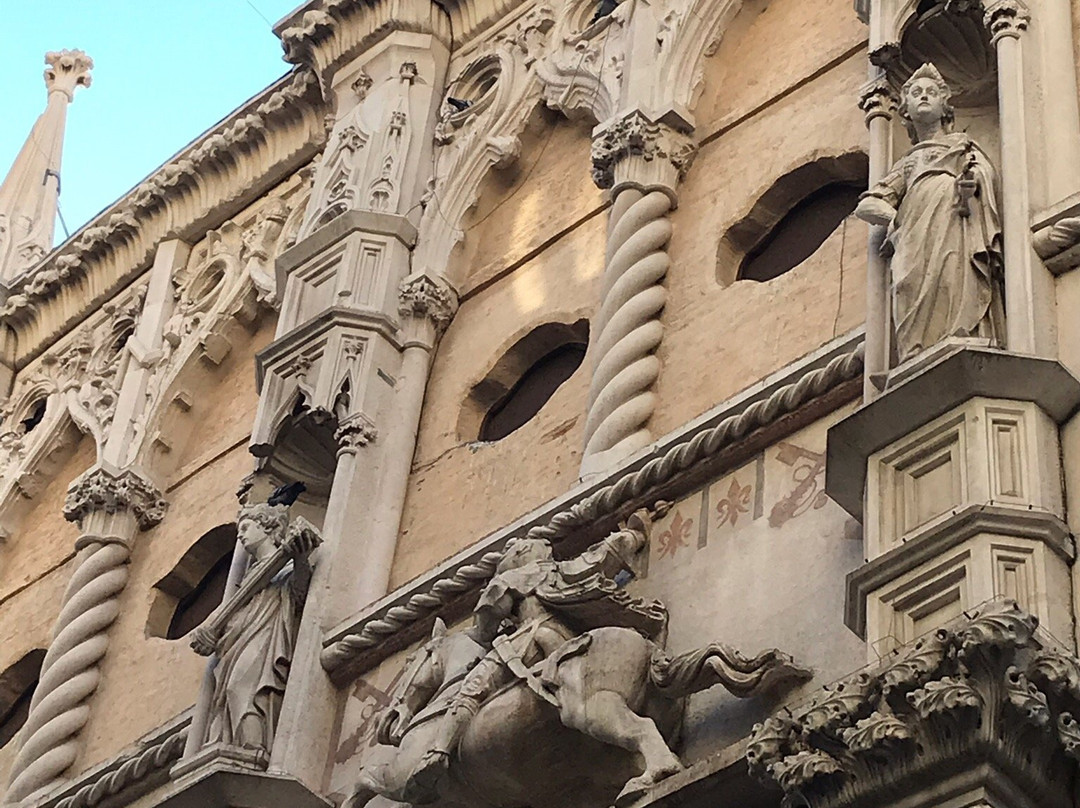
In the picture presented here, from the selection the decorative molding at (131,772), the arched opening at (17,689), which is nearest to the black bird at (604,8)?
the decorative molding at (131,772)

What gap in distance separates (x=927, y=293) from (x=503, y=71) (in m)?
4.91

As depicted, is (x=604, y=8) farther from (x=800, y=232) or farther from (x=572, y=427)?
(x=572, y=427)

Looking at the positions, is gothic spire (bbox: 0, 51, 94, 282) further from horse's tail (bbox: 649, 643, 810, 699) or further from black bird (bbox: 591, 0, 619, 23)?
horse's tail (bbox: 649, 643, 810, 699)

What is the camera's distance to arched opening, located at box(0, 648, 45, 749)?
40.2ft

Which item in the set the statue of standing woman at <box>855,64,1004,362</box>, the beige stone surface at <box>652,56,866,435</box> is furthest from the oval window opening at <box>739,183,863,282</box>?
the statue of standing woman at <box>855,64,1004,362</box>

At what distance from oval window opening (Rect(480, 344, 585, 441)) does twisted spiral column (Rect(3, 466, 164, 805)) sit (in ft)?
8.41

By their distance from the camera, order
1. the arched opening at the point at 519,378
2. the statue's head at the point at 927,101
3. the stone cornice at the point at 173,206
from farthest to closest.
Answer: the stone cornice at the point at 173,206 → the arched opening at the point at 519,378 → the statue's head at the point at 927,101

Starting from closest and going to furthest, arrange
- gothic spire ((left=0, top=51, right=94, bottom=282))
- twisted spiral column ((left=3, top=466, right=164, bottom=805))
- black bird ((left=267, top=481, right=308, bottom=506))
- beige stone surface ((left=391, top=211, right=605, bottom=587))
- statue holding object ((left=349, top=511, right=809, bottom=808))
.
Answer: statue holding object ((left=349, top=511, right=809, bottom=808)), beige stone surface ((left=391, top=211, right=605, bottom=587)), black bird ((left=267, top=481, right=308, bottom=506)), twisted spiral column ((left=3, top=466, right=164, bottom=805)), gothic spire ((left=0, top=51, right=94, bottom=282))

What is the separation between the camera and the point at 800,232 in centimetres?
929

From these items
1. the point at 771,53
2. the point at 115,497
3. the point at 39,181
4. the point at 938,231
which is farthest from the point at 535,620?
the point at 39,181

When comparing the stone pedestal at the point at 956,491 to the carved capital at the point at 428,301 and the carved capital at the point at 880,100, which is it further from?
the carved capital at the point at 428,301

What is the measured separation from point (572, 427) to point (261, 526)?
1467 mm

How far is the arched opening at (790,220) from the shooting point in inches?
360

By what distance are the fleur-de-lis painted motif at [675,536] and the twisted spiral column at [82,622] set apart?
3.94 metres
